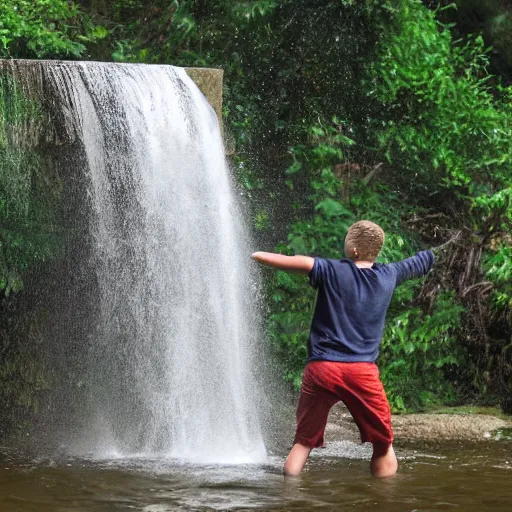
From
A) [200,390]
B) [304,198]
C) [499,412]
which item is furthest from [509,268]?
[200,390]

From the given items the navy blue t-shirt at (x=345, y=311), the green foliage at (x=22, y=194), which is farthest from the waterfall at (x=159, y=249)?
the navy blue t-shirt at (x=345, y=311)

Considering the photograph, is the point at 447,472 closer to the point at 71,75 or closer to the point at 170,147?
the point at 170,147

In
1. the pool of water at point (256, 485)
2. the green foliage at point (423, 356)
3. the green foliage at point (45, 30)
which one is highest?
the green foliage at point (45, 30)

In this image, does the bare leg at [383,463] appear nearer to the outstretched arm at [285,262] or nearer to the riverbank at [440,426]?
the outstretched arm at [285,262]

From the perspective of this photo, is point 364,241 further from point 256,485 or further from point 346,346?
point 256,485

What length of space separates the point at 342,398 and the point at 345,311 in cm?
44

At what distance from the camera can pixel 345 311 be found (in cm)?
509

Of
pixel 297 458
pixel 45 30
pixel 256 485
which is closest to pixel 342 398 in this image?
pixel 297 458

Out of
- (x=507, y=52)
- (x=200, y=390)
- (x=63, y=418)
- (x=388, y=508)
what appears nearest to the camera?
(x=388, y=508)

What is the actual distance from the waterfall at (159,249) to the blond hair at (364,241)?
73.6 inches

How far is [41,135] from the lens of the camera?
22.5 ft

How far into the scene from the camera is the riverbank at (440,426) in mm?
7230

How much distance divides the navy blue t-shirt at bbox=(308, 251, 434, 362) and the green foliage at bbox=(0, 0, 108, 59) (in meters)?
4.77

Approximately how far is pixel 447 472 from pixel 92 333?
11.2 feet
